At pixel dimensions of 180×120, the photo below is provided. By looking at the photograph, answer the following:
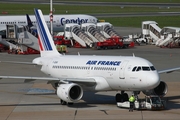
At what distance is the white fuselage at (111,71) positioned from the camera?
38.4 metres

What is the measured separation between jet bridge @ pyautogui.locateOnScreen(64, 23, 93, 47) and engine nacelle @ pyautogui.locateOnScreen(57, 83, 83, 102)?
52441 millimetres

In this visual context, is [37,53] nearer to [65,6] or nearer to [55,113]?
[55,113]

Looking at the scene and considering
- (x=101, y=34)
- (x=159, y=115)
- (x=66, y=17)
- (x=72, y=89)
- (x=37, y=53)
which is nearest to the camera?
(x=159, y=115)

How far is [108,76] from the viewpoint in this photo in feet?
132

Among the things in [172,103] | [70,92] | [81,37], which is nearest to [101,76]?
[70,92]

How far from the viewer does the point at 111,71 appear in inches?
1580

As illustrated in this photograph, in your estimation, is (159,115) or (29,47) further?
(29,47)

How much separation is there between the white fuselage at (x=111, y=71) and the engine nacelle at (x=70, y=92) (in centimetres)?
185

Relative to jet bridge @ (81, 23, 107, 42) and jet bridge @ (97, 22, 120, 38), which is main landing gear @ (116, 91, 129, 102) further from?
jet bridge @ (97, 22, 120, 38)

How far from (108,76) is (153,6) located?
14187 cm

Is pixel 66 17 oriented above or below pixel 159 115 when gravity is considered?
above

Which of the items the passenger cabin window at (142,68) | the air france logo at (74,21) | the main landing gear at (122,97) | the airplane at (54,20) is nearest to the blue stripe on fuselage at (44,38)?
the main landing gear at (122,97)

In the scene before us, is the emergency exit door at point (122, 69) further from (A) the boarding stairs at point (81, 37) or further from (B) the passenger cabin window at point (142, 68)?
(A) the boarding stairs at point (81, 37)

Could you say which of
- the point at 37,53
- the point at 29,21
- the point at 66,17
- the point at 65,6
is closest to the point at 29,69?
the point at 37,53
